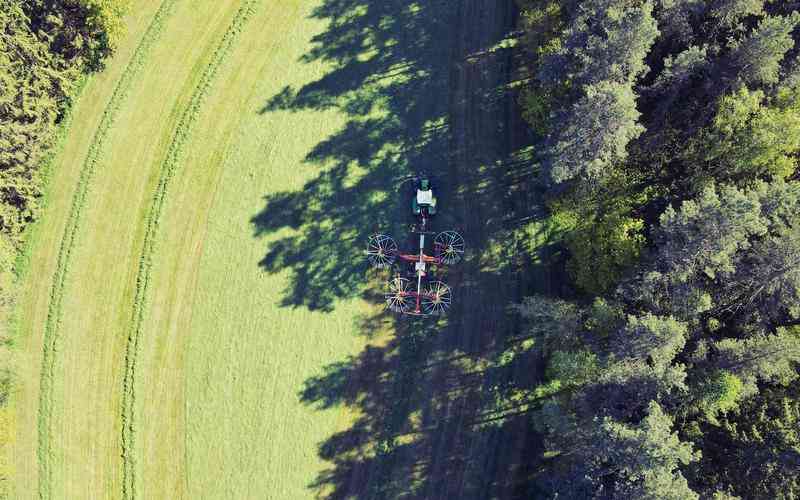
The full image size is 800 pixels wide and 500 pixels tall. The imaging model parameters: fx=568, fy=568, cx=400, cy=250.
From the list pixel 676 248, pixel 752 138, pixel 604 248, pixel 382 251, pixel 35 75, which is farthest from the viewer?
pixel 382 251

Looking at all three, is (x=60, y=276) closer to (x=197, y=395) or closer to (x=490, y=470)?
(x=197, y=395)

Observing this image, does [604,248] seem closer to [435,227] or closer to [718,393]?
[718,393]

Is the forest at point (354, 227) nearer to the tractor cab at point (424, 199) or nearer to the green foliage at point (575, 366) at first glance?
the green foliage at point (575, 366)

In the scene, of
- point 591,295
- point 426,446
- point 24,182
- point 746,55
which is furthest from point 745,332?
point 24,182

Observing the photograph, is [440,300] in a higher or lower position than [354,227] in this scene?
lower

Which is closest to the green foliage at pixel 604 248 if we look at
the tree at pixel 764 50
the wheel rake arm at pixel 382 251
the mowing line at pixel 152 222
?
the tree at pixel 764 50

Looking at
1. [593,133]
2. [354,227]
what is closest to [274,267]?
[354,227]
